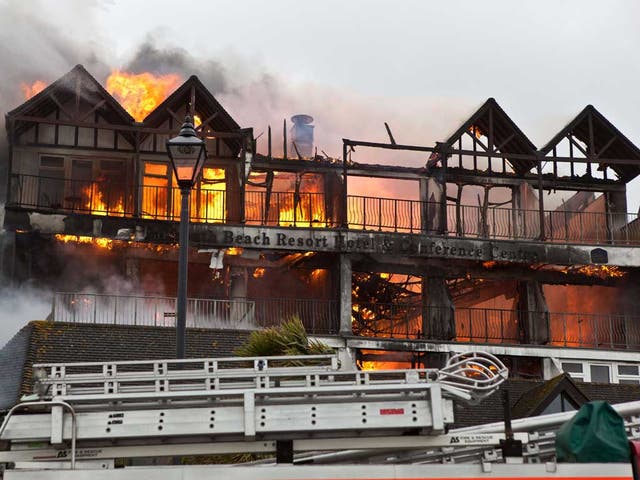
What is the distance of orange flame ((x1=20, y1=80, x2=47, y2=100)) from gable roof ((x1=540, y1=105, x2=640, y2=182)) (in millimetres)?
18854

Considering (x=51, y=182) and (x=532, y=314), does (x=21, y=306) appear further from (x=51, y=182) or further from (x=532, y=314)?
(x=532, y=314)

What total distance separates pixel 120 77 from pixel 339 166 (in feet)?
30.5

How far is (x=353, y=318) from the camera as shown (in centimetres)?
3662

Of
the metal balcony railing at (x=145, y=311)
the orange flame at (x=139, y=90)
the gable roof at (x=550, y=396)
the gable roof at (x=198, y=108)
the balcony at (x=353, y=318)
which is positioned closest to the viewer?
the gable roof at (x=550, y=396)

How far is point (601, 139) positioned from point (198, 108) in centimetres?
1572

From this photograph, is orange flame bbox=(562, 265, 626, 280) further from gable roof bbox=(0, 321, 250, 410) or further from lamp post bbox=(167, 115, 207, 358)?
lamp post bbox=(167, 115, 207, 358)

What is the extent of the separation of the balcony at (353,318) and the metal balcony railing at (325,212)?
2.88 metres

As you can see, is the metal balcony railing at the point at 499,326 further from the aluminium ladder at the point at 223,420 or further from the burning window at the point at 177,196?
the aluminium ladder at the point at 223,420

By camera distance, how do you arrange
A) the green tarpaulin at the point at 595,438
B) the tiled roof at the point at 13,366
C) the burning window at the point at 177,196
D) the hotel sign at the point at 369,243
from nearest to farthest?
the green tarpaulin at the point at 595,438, the tiled roof at the point at 13,366, the hotel sign at the point at 369,243, the burning window at the point at 177,196

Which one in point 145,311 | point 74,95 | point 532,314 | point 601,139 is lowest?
point 145,311

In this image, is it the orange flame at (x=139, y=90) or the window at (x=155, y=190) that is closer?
the window at (x=155, y=190)

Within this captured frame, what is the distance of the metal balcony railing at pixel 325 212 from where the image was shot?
114 ft

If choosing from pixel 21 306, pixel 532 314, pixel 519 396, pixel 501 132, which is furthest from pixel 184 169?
pixel 501 132

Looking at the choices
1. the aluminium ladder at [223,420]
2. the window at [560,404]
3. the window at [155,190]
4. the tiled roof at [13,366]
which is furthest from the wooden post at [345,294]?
the aluminium ladder at [223,420]
